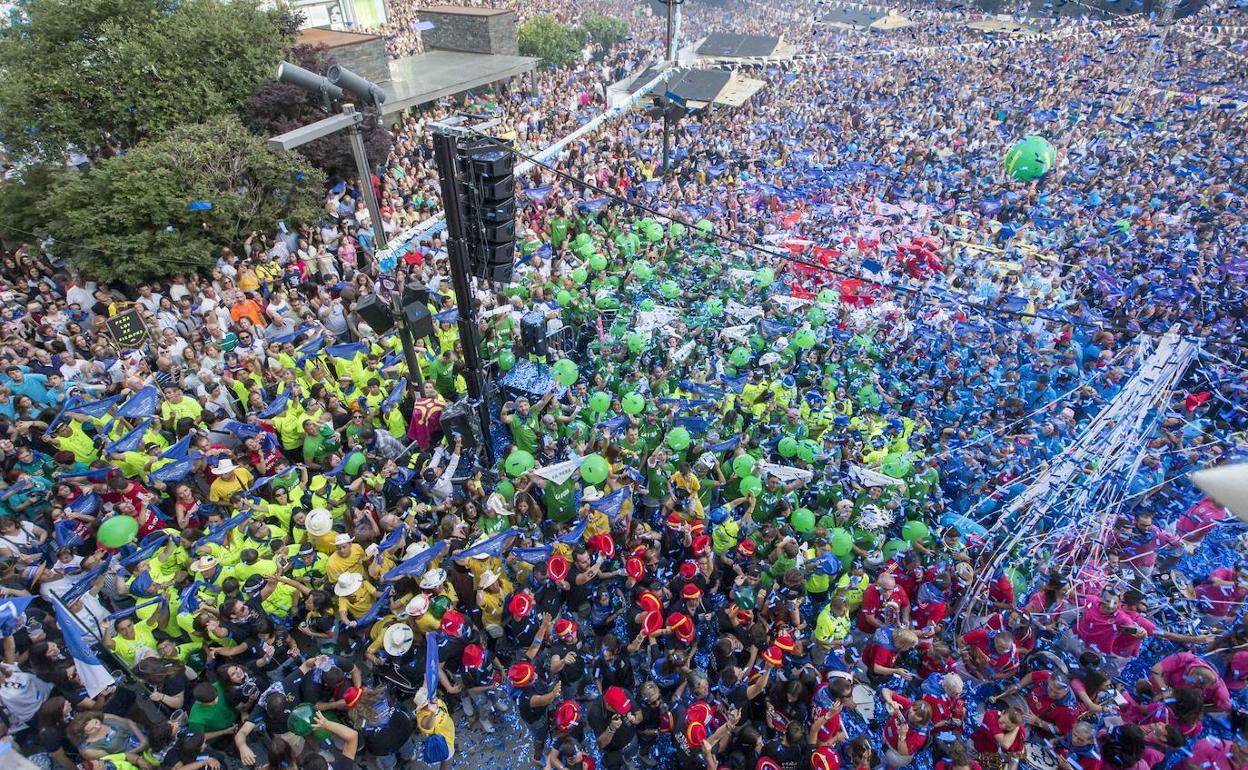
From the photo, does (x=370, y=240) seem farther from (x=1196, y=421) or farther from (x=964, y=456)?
(x=1196, y=421)

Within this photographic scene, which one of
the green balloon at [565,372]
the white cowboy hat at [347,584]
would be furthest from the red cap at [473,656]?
the green balloon at [565,372]

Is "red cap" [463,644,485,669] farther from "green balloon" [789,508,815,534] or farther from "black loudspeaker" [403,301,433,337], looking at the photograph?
"black loudspeaker" [403,301,433,337]

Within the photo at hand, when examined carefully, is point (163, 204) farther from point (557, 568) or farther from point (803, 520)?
point (803, 520)


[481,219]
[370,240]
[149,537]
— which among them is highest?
[481,219]

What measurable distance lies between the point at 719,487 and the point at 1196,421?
311 inches

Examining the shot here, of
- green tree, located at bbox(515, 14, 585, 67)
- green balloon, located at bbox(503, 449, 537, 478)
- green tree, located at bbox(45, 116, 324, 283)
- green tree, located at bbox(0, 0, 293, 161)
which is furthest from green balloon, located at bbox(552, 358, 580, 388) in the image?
green tree, located at bbox(515, 14, 585, 67)

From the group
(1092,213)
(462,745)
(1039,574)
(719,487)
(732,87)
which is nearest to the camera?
(462,745)

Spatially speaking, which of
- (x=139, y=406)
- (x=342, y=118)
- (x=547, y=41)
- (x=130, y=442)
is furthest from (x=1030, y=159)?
(x=547, y=41)

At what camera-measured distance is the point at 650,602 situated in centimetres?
601

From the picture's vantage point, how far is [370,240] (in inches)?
549

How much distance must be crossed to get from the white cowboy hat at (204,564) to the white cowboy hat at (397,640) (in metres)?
2.02

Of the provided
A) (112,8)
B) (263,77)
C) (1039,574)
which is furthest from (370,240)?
(1039,574)

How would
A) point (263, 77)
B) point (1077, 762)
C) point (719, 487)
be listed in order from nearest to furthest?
point (1077, 762), point (719, 487), point (263, 77)

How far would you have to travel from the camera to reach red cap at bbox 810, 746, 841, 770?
16.3 ft
